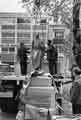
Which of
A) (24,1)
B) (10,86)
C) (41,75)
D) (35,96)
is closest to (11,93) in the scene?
(10,86)

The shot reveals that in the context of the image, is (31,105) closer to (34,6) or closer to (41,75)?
(41,75)

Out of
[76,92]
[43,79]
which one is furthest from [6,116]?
[76,92]

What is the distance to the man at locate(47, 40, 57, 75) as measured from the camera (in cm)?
1437

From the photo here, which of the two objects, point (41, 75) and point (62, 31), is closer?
point (41, 75)

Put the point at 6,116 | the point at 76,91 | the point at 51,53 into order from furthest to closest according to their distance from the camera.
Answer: the point at 51,53, the point at 6,116, the point at 76,91

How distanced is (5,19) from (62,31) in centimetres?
651

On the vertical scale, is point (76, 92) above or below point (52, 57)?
above

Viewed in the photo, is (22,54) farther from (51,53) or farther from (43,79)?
(43,79)

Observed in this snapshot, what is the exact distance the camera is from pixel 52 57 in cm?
1447

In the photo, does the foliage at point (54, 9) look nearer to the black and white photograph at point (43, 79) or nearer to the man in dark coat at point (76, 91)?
the black and white photograph at point (43, 79)

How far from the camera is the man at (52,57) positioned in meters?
14.4

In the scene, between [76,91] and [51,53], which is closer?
[76,91]

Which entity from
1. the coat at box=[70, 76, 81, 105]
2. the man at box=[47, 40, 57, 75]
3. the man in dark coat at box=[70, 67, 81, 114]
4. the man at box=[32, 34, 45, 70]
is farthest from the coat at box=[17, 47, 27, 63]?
the coat at box=[70, 76, 81, 105]

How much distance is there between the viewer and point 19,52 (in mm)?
14164
